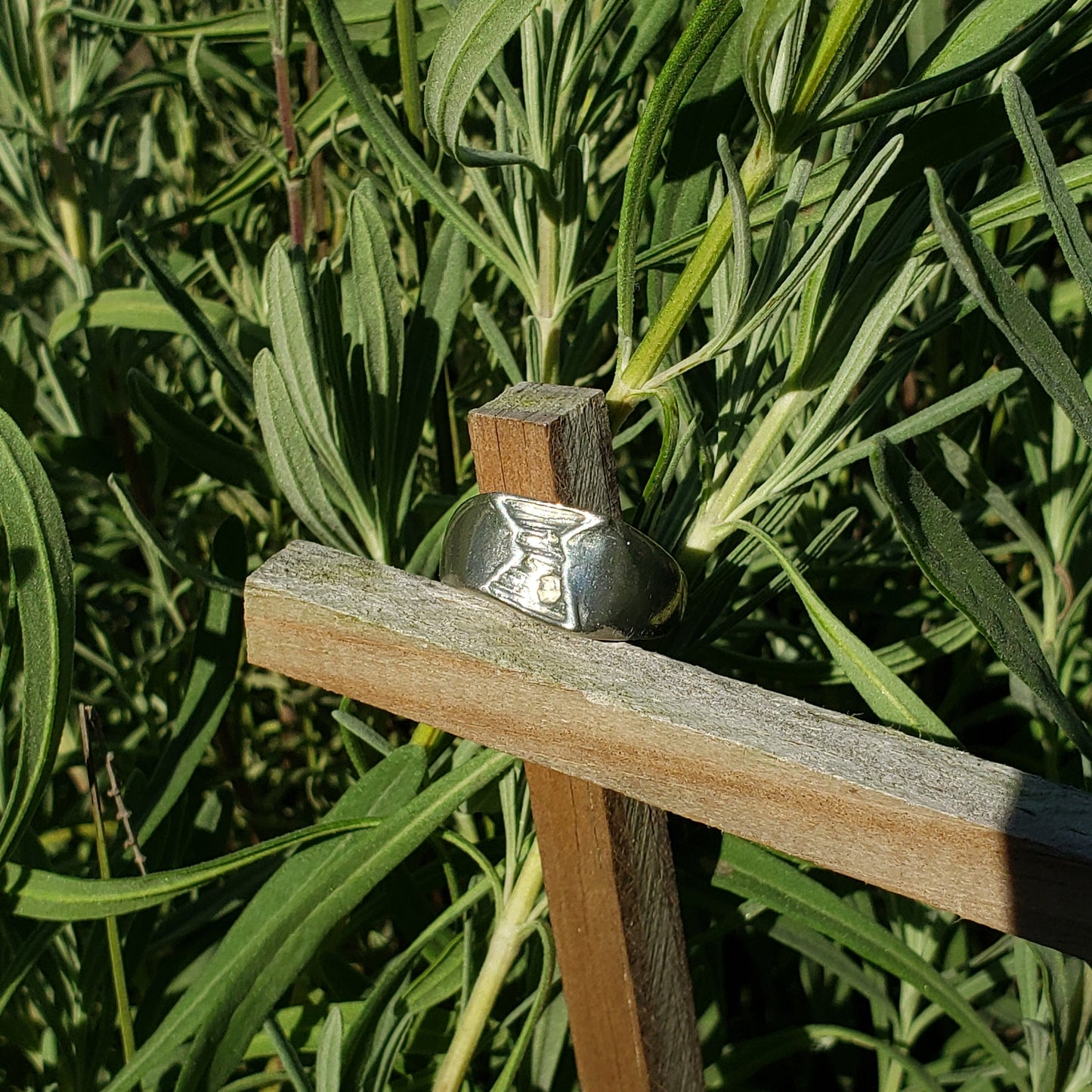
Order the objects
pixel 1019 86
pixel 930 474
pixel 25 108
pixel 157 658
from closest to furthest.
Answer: pixel 1019 86, pixel 930 474, pixel 25 108, pixel 157 658

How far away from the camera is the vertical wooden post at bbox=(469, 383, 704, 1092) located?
1.86ft

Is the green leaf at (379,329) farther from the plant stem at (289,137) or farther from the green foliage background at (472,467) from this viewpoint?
the plant stem at (289,137)

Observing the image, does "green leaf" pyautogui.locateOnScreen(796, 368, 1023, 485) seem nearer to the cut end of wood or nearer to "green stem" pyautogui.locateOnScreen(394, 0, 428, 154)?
the cut end of wood

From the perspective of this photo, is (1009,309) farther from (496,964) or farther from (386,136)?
(496,964)

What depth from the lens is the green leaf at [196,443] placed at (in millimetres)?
934

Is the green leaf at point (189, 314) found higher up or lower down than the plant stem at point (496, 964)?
higher up

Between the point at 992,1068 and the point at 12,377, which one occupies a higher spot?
the point at 12,377

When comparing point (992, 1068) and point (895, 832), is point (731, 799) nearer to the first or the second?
point (895, 832)

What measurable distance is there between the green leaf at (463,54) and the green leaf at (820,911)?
527mm

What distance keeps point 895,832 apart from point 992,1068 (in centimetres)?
63

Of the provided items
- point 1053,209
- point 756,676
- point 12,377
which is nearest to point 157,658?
point 12,377

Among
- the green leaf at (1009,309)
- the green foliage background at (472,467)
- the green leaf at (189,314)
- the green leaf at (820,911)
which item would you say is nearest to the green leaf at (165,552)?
the green foliage background at (472,467)

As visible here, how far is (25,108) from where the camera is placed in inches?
49.5

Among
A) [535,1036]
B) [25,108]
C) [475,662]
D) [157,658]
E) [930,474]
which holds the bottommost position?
[535,1036]
